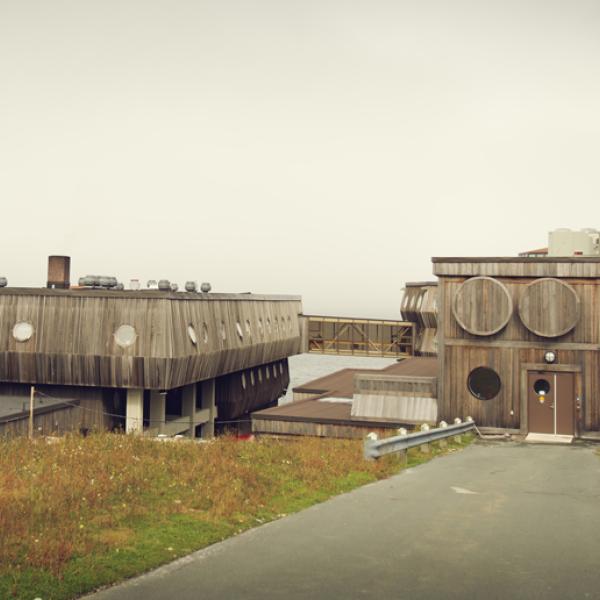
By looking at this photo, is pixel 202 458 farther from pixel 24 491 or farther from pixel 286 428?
pixel 286 428

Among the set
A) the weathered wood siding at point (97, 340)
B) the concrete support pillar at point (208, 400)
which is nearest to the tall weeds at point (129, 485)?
the weathered wood siding at point (97, 340)

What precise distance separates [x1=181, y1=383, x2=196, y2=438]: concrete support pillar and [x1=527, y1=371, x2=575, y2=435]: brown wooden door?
21307 millimetres

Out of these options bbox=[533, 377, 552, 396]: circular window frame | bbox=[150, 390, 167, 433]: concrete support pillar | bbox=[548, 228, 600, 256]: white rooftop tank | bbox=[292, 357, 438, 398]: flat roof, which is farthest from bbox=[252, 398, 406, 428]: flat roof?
bbox=[548, 228, 600, 256]: white rooftop tank

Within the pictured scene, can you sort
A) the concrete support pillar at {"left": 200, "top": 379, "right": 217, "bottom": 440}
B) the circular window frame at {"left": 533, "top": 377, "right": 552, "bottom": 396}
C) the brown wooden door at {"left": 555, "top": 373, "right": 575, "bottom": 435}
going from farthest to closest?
the concrete support pillar at {"left": 200, "top": 379, "right": 217, "bottom": 440} → the circular window frame at {"left": 533, "top": 377, "right": 552, "bottom": 396} → the brown wooden door at {"left": 555, "top": 373, "right": 575, "bottom": 435}

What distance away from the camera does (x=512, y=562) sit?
9.01m

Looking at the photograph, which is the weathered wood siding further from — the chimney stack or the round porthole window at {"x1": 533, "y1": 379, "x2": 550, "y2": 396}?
the round porthole window at {"x1": 533, "y1": 379, "x2": 550, "y2": 396}

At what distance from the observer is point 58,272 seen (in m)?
40.5

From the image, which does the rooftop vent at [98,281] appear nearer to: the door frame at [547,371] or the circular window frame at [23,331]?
the circular window frame at [23,331]

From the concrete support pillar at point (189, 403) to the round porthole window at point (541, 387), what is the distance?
21.4m

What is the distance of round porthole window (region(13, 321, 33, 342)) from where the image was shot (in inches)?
1357

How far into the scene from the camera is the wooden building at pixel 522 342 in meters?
24.4

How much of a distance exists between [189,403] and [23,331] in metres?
10.6

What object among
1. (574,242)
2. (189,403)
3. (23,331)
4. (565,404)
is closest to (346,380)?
(189,403)

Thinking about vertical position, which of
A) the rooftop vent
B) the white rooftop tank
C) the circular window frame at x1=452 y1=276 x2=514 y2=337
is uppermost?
the white rooftop tank
